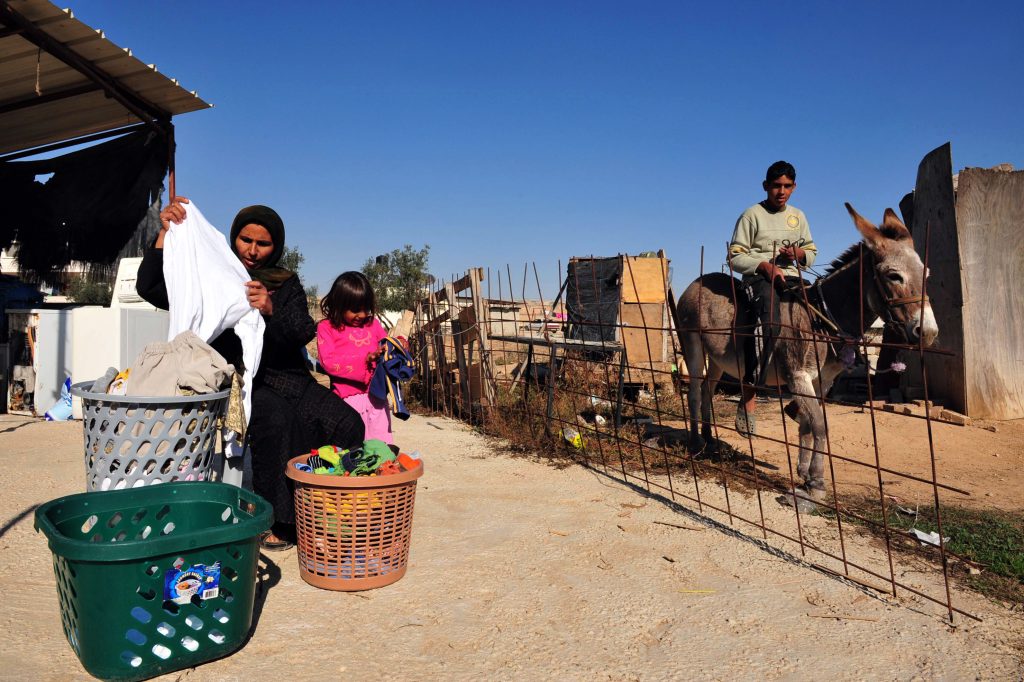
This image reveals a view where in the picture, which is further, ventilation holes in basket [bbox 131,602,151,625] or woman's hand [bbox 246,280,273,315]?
woman's hand [bbox 246,280,273,315]

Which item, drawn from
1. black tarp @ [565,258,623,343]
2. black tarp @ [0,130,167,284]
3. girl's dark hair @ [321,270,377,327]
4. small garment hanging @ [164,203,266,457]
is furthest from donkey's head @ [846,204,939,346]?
black tarp @ [0,130,167,284]

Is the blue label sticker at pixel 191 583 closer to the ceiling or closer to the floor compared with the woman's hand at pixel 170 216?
closer to the floor

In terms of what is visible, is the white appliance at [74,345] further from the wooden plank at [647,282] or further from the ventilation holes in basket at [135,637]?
the wooden plank at [647,282]

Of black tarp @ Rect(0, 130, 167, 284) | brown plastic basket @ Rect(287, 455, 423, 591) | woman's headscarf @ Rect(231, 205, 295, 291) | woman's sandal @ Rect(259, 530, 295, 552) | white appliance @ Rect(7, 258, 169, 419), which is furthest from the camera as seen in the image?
white appliance @ Rect(7, 258, 169, 419)

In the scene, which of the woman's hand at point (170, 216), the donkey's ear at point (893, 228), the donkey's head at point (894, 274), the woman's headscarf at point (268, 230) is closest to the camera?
the woman's hand at point (170, 216)

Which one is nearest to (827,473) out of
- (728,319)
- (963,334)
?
(728,319)

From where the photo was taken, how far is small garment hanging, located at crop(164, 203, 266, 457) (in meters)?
3.17

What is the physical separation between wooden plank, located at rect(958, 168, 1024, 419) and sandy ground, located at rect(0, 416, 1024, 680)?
205 inches

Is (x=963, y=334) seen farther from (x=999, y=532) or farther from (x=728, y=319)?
(x=999, y=532)

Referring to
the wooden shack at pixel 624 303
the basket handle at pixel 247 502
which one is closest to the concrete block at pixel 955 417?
the wooden shack at pixel 624 303

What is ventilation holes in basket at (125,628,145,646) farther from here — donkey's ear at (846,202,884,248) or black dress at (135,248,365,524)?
donkey's ear at (846,202,884,248)

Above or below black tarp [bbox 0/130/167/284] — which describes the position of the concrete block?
below

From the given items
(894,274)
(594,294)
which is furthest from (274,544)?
(594,294)

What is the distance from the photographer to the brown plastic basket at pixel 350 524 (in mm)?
3029
